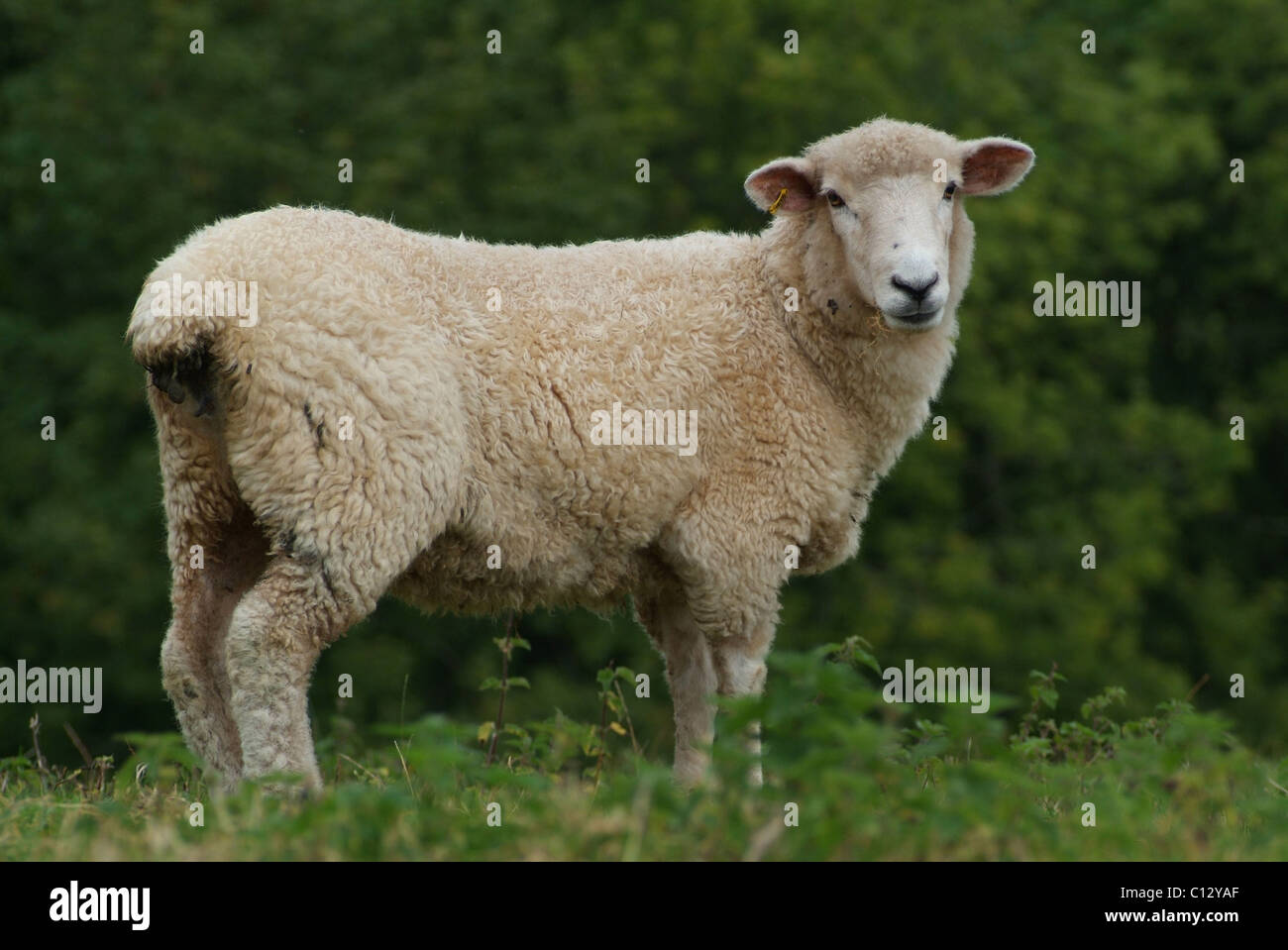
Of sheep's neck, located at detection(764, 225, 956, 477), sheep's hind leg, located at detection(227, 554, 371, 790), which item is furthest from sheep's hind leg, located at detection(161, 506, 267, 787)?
sheep's neck, located at detection(764, 225, 956, 477)

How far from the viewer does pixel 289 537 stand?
5199 mm

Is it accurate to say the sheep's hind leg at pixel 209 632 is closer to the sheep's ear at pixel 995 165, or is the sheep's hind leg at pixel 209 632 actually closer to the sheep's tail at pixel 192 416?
the sheep's tail at pixel 192 416

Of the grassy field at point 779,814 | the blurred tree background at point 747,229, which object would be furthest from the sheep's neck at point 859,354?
the blurred tree background at point 747,229

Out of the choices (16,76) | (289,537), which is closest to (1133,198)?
(16,76)

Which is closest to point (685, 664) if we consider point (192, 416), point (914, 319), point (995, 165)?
point (914, 319)

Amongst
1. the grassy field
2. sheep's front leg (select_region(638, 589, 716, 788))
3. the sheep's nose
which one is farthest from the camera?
sheep's front leg (select_region(638, 589, 716, 788))

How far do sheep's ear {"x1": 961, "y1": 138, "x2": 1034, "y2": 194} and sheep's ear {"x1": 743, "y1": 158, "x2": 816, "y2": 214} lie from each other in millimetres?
594

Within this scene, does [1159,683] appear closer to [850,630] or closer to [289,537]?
[850,630]

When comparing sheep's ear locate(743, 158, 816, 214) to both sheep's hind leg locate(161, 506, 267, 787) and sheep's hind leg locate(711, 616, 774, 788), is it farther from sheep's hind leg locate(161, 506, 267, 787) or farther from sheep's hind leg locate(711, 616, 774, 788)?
sheep's hind leg locate(161, 506, 267, 787)

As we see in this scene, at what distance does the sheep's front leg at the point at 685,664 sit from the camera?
249 inches

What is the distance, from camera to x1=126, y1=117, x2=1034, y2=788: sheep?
17.0ft

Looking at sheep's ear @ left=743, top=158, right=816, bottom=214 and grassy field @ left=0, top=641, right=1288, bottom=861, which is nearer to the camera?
grassy field @ left=0, top=641, right=1288, bottom=861

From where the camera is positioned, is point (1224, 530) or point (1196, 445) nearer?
point (1196, 445)
